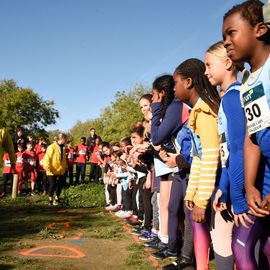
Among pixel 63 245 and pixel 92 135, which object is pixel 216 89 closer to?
pixel 63 245

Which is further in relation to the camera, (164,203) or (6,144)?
(6,144)

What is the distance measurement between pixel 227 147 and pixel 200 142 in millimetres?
520

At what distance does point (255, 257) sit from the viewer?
2.25 metres

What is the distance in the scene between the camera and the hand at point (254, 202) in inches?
79.4

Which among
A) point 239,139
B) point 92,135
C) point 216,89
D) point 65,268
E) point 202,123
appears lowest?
point 65,268

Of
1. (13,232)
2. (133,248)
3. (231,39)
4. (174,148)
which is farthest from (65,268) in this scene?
(231,39)

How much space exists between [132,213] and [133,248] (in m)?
2.79

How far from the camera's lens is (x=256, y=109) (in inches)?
78.4

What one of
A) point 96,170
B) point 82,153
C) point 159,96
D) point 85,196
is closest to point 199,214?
point 159,96

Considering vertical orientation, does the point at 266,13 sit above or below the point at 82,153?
below

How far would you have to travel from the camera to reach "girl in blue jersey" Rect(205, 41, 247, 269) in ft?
7.43

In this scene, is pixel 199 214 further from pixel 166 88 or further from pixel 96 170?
pixel 96 170

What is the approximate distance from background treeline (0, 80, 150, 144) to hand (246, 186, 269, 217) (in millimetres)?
42773

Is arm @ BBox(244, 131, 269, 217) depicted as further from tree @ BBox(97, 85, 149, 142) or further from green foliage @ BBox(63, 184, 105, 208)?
tree @ BBox(97, 85, 149, 142)
